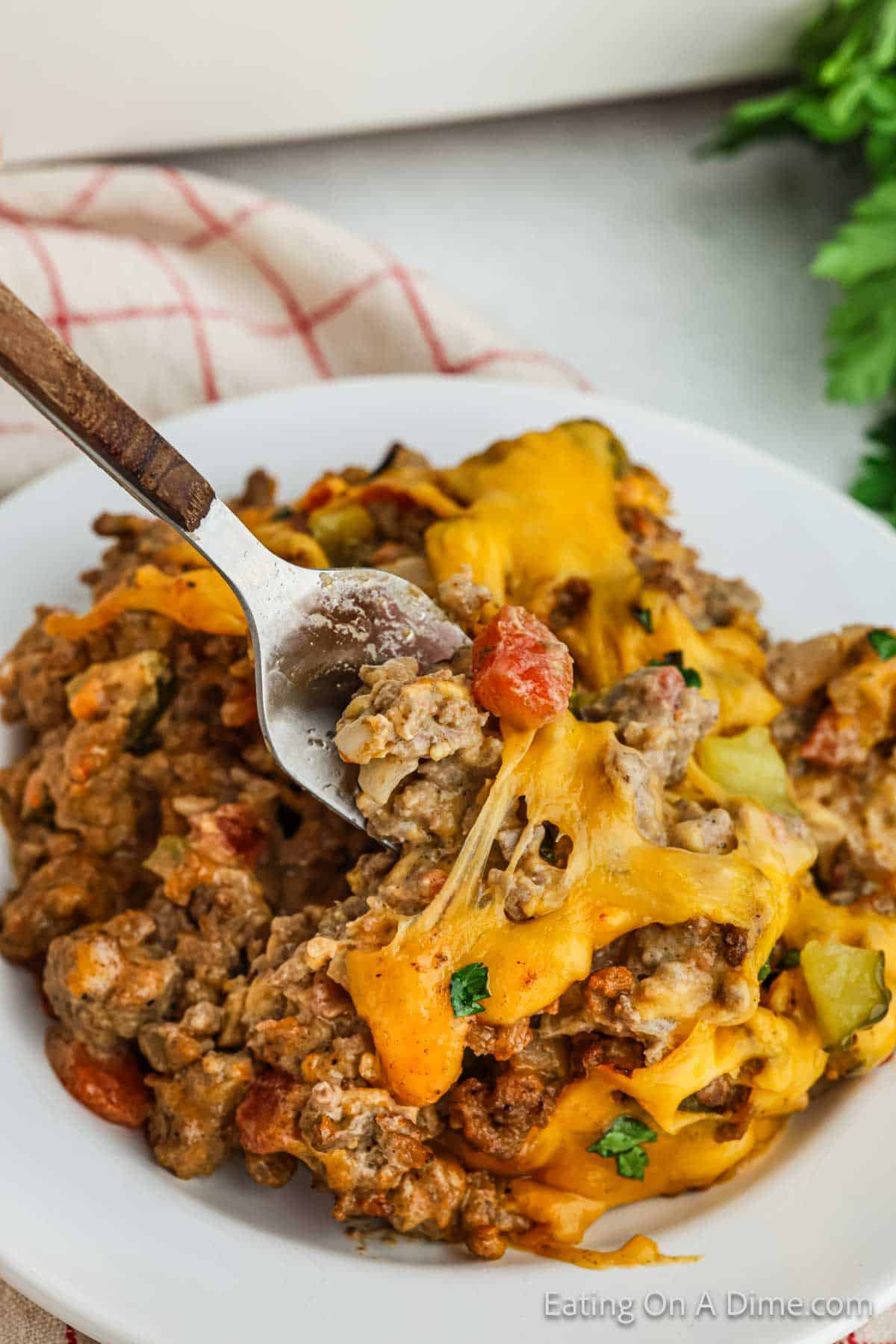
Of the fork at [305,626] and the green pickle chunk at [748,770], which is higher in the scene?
the fork at [305,626]

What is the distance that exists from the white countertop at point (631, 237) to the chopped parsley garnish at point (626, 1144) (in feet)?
11.3

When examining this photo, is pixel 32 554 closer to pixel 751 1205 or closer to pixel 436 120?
pixel 751 1205

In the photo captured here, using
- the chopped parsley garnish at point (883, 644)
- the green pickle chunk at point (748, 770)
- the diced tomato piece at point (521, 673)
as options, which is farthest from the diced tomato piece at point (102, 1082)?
the chopped parsley garnish at point (883, 644)

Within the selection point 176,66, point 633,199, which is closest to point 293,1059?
point 176,66

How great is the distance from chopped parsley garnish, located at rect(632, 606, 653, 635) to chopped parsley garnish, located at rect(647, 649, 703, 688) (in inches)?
2.6

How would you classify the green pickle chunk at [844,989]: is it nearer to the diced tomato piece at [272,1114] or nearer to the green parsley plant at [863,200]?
the diced tomato piece at [272,1114]

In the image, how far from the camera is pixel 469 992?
261cm

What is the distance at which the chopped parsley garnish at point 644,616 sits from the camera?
3158 millimetres

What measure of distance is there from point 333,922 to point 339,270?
9.56 ft

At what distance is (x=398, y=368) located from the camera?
16.4 feet

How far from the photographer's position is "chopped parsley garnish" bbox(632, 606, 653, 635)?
316 centimetres

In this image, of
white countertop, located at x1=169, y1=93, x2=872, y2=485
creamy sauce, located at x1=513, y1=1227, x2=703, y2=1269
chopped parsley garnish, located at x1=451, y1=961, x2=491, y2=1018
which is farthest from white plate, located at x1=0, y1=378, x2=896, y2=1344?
white countertop, located at x1=169, y1=93, x2=872, y2=485

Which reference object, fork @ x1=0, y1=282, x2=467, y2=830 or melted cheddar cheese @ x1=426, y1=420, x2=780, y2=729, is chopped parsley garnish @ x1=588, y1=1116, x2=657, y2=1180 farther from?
melted cheddar cheese @ x1=426, y1=420, x2=780, y2=729

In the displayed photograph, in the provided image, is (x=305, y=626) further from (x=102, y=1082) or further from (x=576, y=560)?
(x=102, y=1082)
